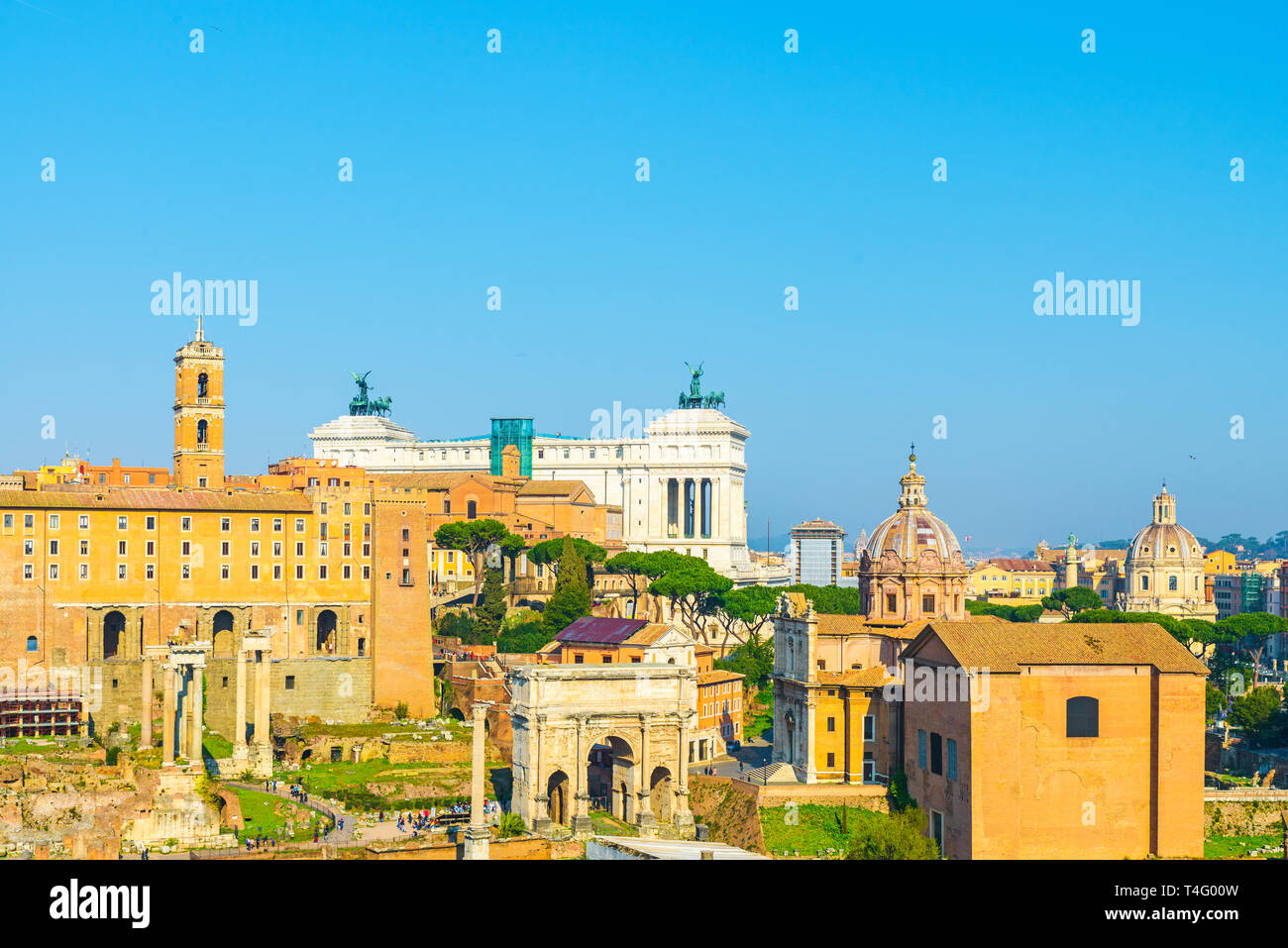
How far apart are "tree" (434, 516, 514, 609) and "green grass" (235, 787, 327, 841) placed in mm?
46297

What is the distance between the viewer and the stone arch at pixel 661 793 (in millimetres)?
64500

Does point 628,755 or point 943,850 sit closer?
point 943,850

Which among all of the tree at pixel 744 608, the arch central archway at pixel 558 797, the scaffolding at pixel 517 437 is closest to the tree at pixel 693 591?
the tree at pixel 744 608

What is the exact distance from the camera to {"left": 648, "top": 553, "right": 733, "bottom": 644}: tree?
108188 mm

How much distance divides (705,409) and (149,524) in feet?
250

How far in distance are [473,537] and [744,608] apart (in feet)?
64.9

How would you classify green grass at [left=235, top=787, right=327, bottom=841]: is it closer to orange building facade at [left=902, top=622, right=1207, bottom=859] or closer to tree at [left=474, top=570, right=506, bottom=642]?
orange building facade at [left=902, top=622, right=1207, bottom=859]

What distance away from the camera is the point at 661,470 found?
148 m

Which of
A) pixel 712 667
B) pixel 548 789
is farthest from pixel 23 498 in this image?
pixel 712 667

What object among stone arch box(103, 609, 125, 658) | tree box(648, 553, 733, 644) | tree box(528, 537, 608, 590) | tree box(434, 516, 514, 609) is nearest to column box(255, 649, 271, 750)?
stone arch box(103, 609, 125, 658)

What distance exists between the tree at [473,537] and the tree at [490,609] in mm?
7721

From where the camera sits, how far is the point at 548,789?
6400 cm

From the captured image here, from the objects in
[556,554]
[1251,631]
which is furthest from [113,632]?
[1251,631]
